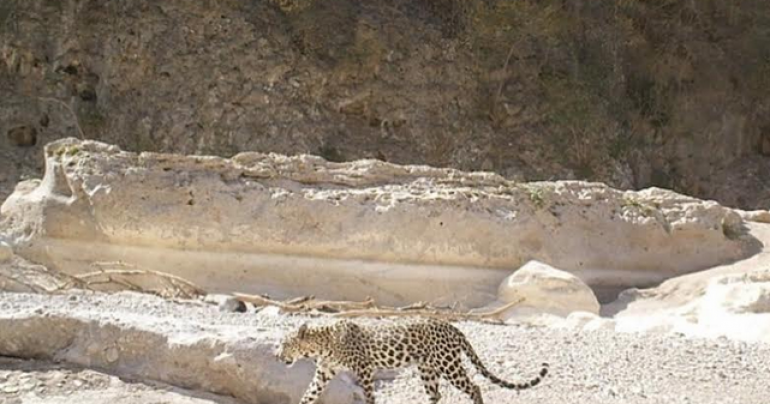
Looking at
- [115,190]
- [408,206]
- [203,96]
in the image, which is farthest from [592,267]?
[203,96]

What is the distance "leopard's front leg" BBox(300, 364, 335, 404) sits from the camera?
460 cm

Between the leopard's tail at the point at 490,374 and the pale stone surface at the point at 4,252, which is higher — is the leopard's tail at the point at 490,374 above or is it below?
above

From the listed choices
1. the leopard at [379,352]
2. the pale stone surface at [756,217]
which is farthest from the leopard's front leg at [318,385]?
the pale stone surface at [756,217]

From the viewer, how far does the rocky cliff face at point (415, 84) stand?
57.1 ft

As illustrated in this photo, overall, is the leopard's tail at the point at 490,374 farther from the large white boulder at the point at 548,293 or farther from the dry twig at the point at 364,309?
the large white boulder at the point at 548,293

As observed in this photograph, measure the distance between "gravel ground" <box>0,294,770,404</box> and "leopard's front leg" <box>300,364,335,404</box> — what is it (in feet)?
1.34

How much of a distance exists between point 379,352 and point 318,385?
0.34 meters

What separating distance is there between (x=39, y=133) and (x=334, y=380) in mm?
13643

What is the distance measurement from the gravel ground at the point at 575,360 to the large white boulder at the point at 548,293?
4.54 ft

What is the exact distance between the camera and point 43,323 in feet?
17.2

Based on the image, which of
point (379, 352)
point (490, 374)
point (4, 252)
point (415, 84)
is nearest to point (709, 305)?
point (490, 374)

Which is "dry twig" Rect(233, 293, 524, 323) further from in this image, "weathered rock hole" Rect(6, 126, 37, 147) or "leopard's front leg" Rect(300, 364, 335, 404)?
"weathered rock hole" Rect(6, 126, 37, 147)

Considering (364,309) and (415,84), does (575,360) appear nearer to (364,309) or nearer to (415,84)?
(364,309)

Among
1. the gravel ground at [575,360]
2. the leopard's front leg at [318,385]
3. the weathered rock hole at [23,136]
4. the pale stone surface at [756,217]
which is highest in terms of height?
the leopard's front leg at [318,385]
